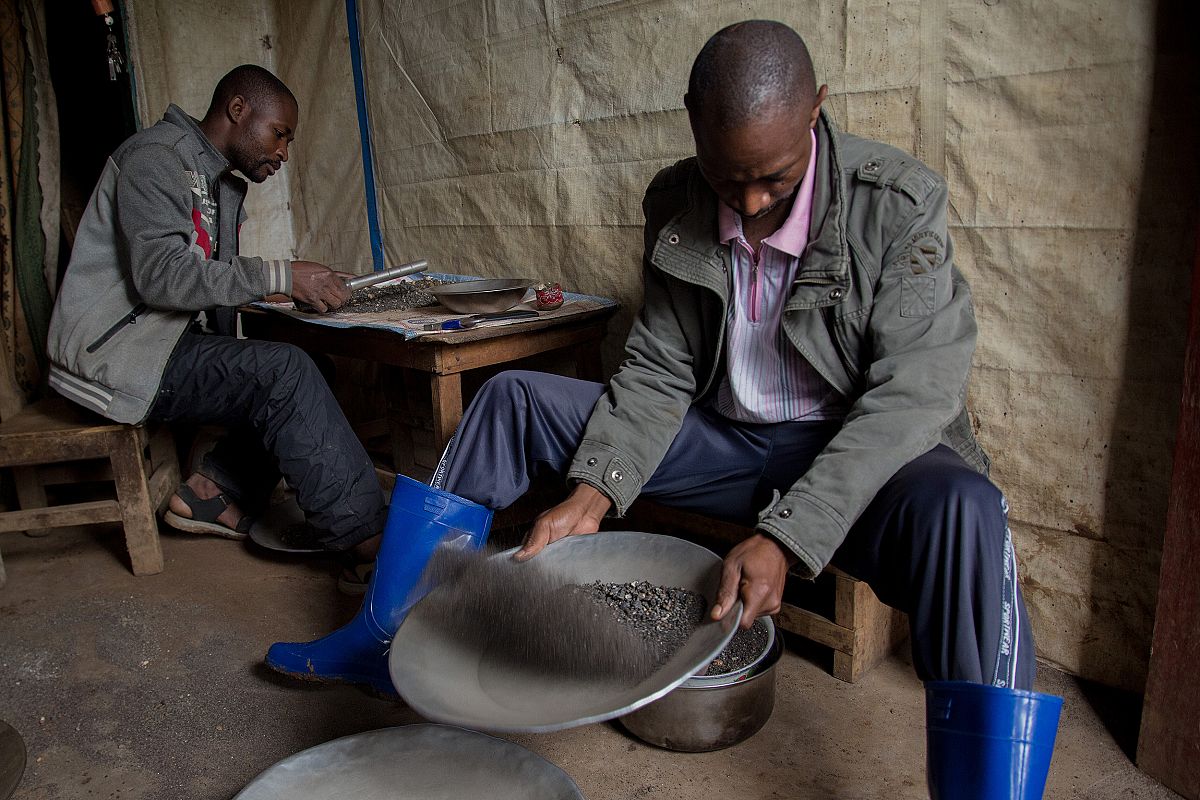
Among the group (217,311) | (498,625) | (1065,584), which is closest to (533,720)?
(498,625)

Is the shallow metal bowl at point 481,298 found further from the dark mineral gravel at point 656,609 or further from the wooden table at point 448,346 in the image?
the dark mineral gravel at point 656,609

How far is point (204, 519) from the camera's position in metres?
2.81

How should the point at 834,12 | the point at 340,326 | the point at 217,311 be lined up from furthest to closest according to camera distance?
1. the point at 217,311
2. the point at 340,326
3. the point at 834,12

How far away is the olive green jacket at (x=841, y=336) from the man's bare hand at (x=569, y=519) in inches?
1.0

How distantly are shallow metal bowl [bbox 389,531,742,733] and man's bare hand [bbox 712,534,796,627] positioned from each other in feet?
0.06

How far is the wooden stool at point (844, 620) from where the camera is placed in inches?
73.2

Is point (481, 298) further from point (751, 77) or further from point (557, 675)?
point (557, 675)

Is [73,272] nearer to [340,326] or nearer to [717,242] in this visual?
[340,326]

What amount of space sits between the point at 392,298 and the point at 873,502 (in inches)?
68.6

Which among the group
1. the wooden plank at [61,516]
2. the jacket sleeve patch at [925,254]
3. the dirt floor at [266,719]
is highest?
the jacket sleeve patch at [925,254]

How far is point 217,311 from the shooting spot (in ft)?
9.46

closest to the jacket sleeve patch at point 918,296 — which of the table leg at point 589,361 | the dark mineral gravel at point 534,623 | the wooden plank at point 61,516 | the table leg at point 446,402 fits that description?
the dark mineral gravel at point 534,623

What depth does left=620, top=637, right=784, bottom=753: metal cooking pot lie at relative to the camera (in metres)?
1.61

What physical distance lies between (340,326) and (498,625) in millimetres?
1253
